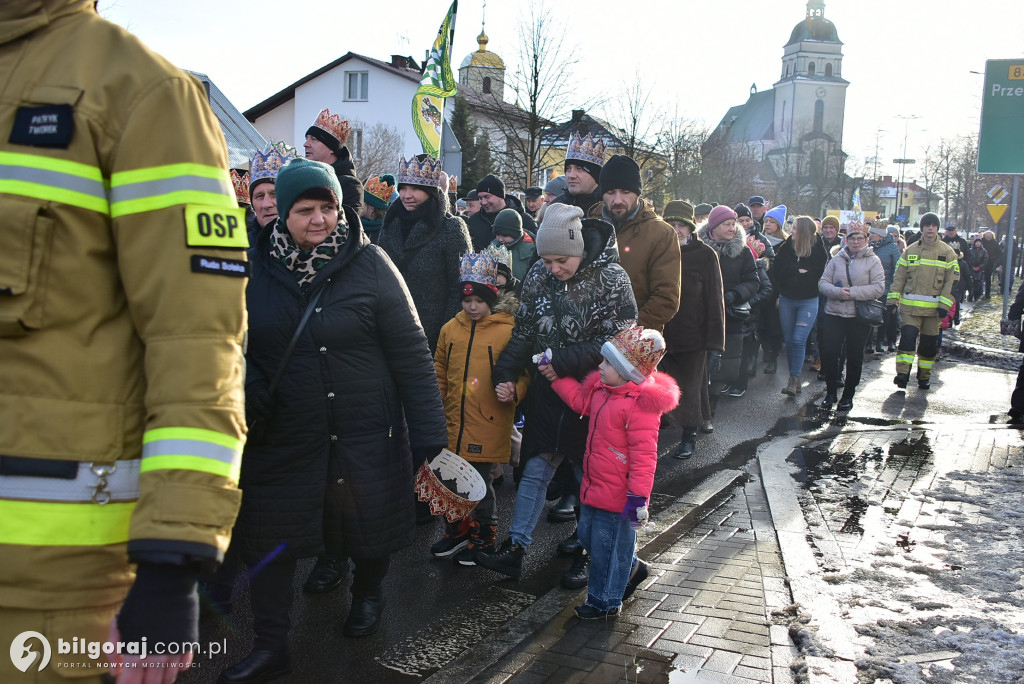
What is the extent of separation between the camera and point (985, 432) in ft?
29.6

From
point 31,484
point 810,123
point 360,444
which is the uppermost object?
point 810,123

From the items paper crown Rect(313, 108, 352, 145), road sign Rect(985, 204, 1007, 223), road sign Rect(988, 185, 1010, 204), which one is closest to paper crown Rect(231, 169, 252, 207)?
paper crown Rect(313, 108, 352, 145)

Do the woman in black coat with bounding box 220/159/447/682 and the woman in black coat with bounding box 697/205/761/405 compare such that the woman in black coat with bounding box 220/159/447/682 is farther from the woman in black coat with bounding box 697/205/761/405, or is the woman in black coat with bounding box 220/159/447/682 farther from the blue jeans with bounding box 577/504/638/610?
the woman in black coat with bounding box 697/205/761/405

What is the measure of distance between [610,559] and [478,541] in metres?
1.05

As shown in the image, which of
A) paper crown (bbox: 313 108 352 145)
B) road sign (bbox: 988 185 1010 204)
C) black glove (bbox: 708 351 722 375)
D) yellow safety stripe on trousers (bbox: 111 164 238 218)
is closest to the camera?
yellow safety stripe on trousers (bbox: 111 164 238 218)

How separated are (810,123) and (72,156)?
11733 centimetres

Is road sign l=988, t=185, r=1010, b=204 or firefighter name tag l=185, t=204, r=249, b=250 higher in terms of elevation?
road sign l=988, t=185, r=1010, b=204

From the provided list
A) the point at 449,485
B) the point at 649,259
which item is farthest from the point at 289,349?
the point at 649,259

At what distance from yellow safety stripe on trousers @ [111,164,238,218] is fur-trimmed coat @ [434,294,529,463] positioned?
3.52m

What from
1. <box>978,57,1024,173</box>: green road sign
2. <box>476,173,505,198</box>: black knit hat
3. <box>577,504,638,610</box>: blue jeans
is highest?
<box>978,57,1024,173</box>: green road sign

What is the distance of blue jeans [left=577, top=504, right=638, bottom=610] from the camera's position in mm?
4395

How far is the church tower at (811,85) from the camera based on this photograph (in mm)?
110000

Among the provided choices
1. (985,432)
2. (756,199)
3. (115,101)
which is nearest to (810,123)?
(756,199)

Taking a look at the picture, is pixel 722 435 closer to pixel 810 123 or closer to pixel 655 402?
pixel 655 402
